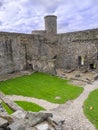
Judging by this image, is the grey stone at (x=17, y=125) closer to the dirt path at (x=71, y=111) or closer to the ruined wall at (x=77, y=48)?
the dirt path at (x=71, y=111)

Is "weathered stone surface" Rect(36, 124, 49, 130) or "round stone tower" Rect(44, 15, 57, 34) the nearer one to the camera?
"weathered stone surface" Rect(36, 124, 49, 130)

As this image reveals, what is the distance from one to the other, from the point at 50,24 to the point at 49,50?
4.27 m

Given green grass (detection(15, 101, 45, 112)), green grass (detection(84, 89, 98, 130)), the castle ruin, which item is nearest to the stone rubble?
green grass (detection(84, 89, 98, 130))

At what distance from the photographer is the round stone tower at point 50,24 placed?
27.3 metres

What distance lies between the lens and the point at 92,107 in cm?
1205

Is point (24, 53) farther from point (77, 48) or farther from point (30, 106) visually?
point (30, 106)

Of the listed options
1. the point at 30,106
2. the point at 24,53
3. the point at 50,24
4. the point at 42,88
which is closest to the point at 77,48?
the point at 50,24

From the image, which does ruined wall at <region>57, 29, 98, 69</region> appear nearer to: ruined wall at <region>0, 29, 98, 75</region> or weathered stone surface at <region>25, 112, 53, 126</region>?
ruined wall at <region>0, 29, 98, 75</region>

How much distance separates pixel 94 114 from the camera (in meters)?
11.0

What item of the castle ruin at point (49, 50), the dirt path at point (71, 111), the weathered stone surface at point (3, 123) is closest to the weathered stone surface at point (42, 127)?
the dirt path at point (71, 111)

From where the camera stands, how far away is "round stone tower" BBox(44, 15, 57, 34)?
27.3 meters

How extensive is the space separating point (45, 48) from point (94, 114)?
17.3 metres

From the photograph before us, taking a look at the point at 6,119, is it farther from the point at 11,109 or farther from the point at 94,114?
the point at 94,114

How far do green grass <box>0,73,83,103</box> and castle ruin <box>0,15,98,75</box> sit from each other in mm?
3188
